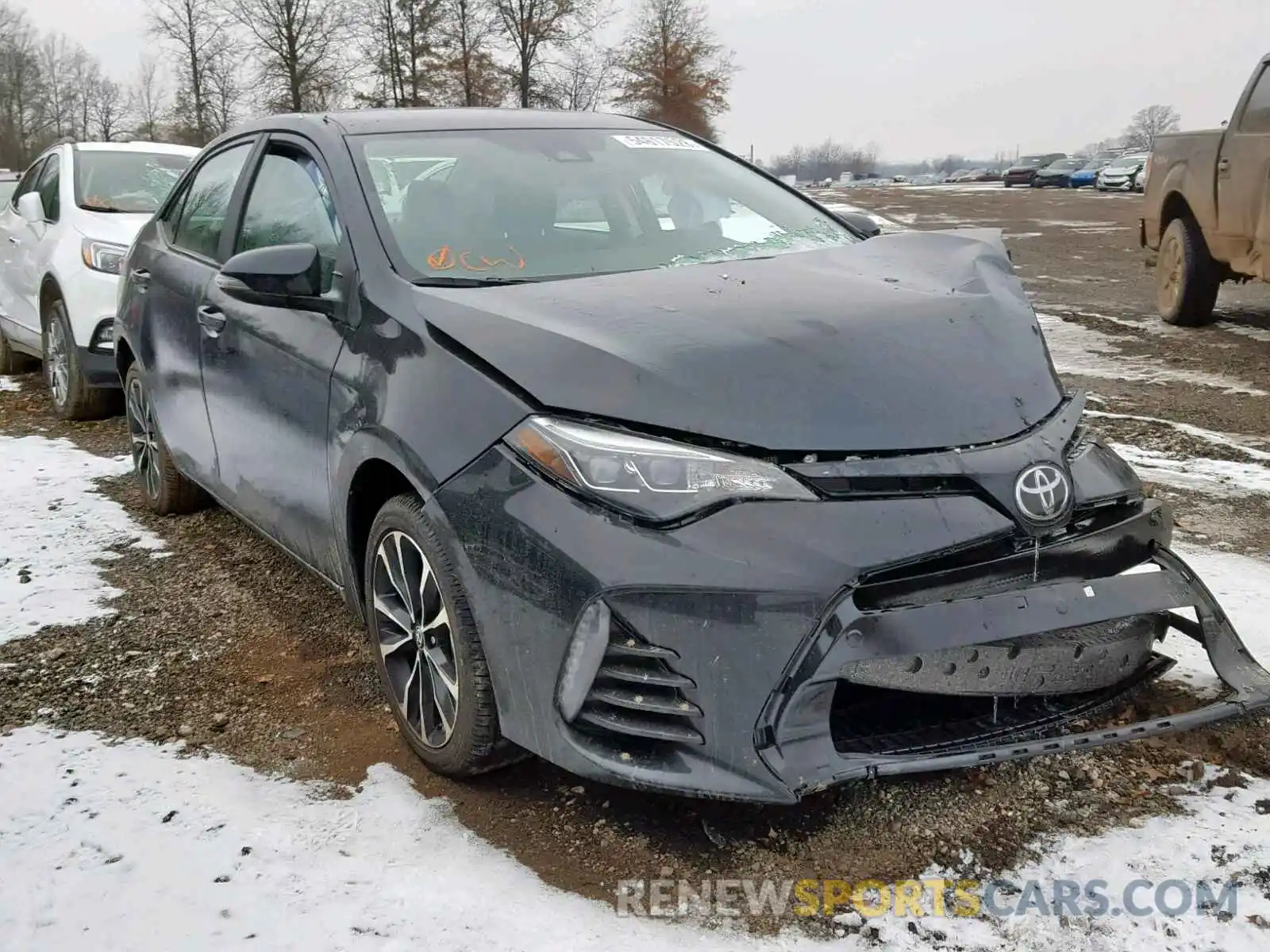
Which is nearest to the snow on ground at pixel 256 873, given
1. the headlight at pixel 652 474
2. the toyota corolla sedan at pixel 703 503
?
the toyota corolla sedan at pixel 703 503

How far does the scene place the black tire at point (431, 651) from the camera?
7.61 ft

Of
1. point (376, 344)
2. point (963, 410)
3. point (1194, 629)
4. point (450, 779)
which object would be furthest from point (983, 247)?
point (450, 779)

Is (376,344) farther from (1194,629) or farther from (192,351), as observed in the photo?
(1194,629)

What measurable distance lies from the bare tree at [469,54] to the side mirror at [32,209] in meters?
27.5

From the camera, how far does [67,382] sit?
6.64 meters

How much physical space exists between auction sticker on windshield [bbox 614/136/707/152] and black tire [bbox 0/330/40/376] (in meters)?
6.87

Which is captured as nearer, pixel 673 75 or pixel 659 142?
pixel 659 142

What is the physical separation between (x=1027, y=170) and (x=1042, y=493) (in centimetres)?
5331

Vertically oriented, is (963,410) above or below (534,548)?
above

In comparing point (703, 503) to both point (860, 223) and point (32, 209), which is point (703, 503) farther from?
point (32, 209)

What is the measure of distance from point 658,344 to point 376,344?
77 centimetres

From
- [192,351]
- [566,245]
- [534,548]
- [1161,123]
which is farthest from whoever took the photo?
[1161,123]

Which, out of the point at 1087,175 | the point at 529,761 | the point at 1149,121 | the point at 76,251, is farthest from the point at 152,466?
the point at 1149,121

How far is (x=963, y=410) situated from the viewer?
2213 millimetres
